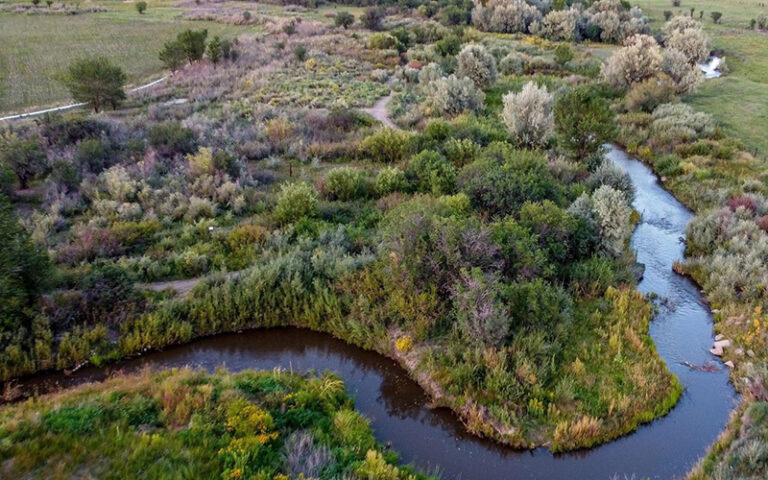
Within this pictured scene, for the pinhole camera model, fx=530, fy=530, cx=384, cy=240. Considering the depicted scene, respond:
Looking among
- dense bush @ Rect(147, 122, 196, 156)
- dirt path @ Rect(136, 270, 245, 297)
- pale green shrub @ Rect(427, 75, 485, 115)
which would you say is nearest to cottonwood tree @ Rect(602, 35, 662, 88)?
pale green shrub @ Rect(427, 75, 485, 115)

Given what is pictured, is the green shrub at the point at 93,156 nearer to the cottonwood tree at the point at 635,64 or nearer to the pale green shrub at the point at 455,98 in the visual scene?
the pale green shrub at the point at 455,98

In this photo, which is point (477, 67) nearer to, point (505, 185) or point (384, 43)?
point (384, 43)

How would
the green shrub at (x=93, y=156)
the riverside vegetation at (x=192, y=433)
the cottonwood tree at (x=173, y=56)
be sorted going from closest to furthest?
the riverside vegetation at (x=192, y=433) → the green shrub at (x=93, y=156) → the cottonwood tree at (x=173, y=56)

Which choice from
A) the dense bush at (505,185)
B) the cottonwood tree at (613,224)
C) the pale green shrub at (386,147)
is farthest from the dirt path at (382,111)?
the cottonwood tree at (613,224)

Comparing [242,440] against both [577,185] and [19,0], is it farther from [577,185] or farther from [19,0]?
[19,0]

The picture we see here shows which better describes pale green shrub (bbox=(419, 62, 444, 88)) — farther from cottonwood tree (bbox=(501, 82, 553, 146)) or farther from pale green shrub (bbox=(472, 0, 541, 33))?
pale green shrub (bbox=(472, 0, 541, 33))

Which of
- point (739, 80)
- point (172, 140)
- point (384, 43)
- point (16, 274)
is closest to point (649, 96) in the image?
point (739, 80)

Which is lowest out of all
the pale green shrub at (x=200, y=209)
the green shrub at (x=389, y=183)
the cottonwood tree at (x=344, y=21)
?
the pale green shrub at (x=200, y=209)
